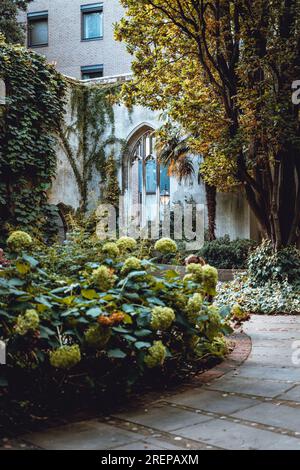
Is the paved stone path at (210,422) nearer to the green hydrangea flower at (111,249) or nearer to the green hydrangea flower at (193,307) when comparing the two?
the green hydrangea flower at (193,307)

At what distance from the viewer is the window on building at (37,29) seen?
22672 mm

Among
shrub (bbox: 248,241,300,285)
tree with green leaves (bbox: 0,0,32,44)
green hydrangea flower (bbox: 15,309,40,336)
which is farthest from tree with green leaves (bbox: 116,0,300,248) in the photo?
tree with green leaves (bbox: 0,0,32,44)

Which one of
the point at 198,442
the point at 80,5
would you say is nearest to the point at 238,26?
the point at 198,442

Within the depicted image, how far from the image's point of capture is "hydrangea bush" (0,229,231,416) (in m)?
3.11

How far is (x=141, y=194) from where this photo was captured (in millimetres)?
17500

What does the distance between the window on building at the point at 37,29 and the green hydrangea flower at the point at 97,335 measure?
71.5ft

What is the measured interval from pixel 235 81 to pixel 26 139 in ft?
18.9

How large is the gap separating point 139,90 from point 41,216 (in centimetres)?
502

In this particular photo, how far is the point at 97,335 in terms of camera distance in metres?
3.17

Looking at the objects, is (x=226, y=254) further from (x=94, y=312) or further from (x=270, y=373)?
(x=94, y=312)

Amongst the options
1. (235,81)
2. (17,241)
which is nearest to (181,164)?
(235,81)

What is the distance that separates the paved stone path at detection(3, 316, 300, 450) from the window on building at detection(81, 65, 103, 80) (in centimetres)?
1970

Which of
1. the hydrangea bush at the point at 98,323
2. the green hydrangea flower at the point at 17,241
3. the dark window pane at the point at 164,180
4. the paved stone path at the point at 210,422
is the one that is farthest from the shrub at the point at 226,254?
the green hydrangea flower at the point at 17,241

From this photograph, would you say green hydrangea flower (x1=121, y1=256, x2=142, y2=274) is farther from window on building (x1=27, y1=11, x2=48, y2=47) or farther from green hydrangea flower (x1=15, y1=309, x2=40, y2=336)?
window on building (x1=27, y1=11, x2=48, y2=47)
